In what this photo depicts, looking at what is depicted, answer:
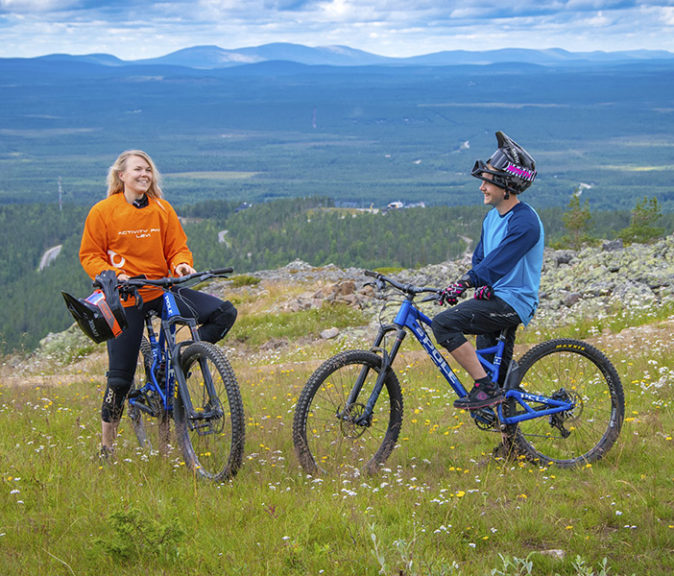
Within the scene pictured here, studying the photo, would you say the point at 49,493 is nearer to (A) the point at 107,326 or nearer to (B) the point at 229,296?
(A) the point at 107,326

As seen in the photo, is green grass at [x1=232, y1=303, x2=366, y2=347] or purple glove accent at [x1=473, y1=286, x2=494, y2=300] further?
green grass at [x1=232, y1=303, x2=366, y2=347]

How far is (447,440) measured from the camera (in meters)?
7.11

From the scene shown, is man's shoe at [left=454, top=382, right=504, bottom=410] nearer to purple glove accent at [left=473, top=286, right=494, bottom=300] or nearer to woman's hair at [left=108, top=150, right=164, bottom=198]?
purple glove accent at [left=473, top=286, right=494, bottom=300]

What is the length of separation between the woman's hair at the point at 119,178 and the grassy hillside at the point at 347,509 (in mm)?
2318

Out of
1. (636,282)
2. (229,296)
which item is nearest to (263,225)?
(229,296)

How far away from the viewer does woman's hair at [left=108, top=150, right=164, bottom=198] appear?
21.3 ft

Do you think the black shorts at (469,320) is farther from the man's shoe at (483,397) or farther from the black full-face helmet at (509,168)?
the black full-face helmet at (509,168)

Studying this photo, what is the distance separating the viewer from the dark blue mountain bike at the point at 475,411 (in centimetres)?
586

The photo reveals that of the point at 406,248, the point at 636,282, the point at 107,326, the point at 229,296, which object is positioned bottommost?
the point at 406,248

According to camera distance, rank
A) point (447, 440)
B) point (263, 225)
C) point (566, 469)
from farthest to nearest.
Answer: point (263, 225), point (447, 440), point (566, 469)

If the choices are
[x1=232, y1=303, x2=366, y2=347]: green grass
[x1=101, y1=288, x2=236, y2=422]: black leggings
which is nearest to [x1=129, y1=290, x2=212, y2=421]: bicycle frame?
[x1=101, y1=288, x2=236, y2=422]: black leggings

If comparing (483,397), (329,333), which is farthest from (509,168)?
(329,333)

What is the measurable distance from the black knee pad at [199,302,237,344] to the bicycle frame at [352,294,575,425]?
4.38 feet

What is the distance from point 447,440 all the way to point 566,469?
127 centimetres
